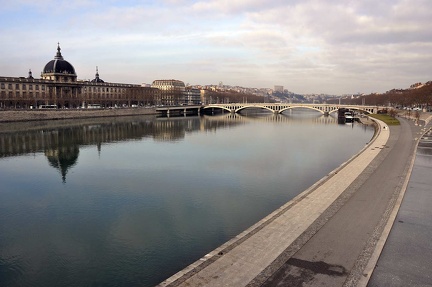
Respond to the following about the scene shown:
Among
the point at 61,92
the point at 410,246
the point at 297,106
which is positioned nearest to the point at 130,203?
the point at 410,246

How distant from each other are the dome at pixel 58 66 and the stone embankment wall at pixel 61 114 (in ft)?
71.8

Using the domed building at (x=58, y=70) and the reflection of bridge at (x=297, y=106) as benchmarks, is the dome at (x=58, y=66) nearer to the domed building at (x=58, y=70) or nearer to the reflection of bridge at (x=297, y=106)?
the domed building at (x=58, y=70)

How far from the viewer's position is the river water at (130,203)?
1135 cm

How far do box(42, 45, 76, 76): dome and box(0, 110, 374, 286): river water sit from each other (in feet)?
207

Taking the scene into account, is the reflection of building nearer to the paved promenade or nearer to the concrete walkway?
the paved promenade

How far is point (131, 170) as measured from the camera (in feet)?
83.7

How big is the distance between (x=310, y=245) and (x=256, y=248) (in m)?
1.59

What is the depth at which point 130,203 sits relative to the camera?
17.5 meters

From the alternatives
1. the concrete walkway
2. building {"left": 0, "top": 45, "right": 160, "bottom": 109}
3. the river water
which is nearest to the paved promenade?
the concrete walkway

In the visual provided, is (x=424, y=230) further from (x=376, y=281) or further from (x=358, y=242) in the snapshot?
(x=376, y=281)

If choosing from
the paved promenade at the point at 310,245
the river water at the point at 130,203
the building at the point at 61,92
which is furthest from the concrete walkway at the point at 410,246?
the building at the point at 61,92

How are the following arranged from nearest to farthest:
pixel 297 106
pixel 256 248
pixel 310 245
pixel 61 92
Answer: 1. pixel 256 248
2. pixel 310 245
3. pixel 61 92
4. pixel 297 106

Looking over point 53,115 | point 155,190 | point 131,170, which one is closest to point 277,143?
point 131,170

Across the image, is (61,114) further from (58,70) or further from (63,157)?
(63,157)
